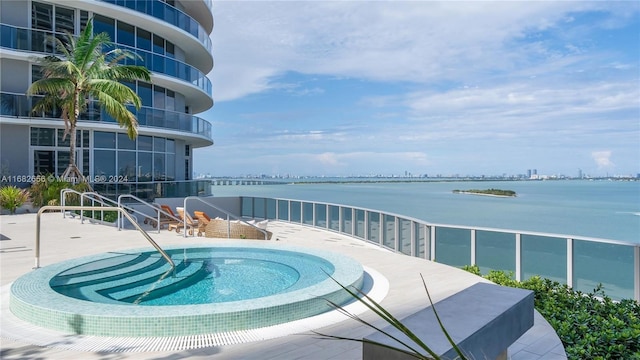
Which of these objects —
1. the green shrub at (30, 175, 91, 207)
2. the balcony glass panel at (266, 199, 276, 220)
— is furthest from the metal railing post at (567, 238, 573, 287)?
the green shrub at (30, 175, 91, 207)

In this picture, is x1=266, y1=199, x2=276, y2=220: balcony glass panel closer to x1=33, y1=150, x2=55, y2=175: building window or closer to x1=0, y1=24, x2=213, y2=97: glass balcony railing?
x1=0, y1=24, x2=213, y2=97: glass balcony railing

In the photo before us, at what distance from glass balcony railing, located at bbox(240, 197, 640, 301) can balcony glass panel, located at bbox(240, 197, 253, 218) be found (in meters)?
9.44

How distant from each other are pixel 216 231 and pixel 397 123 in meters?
54.0

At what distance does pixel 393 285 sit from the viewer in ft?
22.2

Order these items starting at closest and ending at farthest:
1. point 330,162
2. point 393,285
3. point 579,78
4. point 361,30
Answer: point 393,285
point 361,30
point 579,78
point 330,162

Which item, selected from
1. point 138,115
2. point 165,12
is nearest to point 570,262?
point 138,115

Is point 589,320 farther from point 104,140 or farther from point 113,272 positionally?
point 104,140

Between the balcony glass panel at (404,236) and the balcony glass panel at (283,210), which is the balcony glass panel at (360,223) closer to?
the balcony glass panel at (404,236)

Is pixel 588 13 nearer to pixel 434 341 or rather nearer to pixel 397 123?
pixel 434 341

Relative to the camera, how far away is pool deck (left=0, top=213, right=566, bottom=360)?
4.06m

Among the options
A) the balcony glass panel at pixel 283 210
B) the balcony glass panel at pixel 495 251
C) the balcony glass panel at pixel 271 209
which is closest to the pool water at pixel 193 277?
the balcony glass panel at pixel 495 251

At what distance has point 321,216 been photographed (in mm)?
16328

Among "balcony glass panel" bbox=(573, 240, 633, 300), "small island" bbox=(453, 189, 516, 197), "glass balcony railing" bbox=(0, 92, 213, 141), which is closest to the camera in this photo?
"balcony glass panel" bbox=(573, 240, 633, 300)

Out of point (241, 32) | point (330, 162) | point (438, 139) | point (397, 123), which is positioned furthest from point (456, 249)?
point (397, 123)
